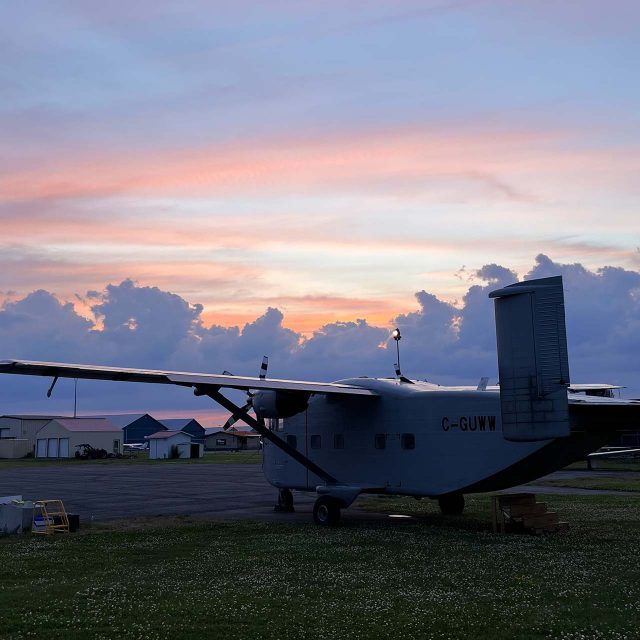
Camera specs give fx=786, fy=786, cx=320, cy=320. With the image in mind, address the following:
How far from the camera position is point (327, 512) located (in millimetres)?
24656

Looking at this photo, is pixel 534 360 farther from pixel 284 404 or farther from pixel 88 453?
pixel 88 453

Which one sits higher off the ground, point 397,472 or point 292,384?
point 292,384

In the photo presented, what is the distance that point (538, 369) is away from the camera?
18.5m

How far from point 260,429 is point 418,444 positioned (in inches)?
212

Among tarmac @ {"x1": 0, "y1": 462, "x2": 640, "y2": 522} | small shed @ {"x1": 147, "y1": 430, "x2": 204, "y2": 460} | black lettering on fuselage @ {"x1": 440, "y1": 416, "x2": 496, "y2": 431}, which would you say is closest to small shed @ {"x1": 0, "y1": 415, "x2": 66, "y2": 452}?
small shed @ {"x1": 147, "y1": 430, "x2": 204, "y2": 460}

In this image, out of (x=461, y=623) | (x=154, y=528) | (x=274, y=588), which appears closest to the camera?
(x=461, y=623)

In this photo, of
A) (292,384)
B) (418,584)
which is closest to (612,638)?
(418,584)

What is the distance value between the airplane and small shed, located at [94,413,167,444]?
12050 cm

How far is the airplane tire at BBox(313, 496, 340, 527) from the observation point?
24.5m

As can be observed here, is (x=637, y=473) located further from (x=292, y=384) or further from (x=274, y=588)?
(x=274, y=588)

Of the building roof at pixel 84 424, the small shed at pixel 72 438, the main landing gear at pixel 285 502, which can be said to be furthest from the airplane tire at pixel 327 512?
the building roof at pixel 84 424

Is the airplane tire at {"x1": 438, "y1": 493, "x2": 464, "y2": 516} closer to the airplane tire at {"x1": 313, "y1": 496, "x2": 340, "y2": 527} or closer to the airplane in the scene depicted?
the airplane

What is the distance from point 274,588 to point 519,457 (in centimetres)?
923

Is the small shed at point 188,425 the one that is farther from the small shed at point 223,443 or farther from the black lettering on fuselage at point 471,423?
the black lettering on fuselage at point 471,423
